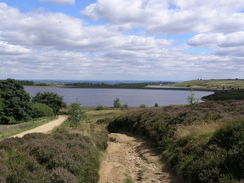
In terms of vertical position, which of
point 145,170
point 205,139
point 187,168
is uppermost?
point 205,139

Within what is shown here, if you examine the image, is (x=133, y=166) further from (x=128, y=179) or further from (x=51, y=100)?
(x=51, y=100)

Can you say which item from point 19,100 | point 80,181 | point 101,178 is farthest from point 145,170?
point 19,100

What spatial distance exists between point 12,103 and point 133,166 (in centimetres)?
4048

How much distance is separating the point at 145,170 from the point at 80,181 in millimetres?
3612

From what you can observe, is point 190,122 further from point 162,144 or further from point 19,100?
point 19,100

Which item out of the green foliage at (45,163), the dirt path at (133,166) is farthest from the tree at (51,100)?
the green foliage at (45,163)

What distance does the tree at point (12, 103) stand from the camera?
147ft

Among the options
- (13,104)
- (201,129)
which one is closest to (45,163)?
(201,129)

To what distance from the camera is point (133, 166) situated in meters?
11.5

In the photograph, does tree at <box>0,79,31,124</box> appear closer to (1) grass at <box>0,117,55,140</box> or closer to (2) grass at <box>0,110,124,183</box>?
(1) grass at <box>0,117,55,140</box>

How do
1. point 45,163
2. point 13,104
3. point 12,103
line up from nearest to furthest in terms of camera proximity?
point 45,163, point 12,103, point 13,104

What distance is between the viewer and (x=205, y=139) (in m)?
A: 9.92

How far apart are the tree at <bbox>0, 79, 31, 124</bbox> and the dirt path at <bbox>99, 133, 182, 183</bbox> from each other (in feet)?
115

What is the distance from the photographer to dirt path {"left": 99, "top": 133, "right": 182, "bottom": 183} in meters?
9.44
